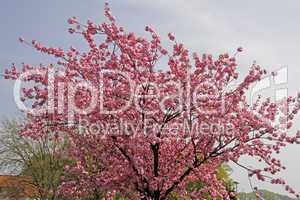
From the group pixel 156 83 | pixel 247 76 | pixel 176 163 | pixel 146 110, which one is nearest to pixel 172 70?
pixel 156 83

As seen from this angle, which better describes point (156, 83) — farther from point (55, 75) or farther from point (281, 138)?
point (281, 138)

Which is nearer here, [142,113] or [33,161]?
[142,113]

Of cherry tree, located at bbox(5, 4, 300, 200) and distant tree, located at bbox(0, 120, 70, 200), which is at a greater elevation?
cherry tree, located at bbox(5, 4, 300, 200)

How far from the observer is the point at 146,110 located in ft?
30.2

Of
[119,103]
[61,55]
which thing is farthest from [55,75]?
[119,103]

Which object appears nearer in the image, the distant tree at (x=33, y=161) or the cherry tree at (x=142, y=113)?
the cherry tree at (x=142, y=113)

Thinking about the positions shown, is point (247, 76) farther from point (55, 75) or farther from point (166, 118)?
Answer: point (55, 75)

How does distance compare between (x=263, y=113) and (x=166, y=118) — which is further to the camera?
(x=263, y=113)

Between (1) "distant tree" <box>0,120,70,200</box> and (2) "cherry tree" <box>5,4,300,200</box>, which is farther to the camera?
(1) "distant tree" <box>0,120,70,200</box>

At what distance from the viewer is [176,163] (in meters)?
10.1

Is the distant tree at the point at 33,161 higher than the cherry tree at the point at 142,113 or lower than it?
lower

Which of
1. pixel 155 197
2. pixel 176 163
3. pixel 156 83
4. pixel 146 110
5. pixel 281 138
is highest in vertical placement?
pixel 156 83

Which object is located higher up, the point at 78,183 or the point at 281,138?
the point at 281,138

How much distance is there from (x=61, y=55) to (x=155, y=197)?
13.4ft
